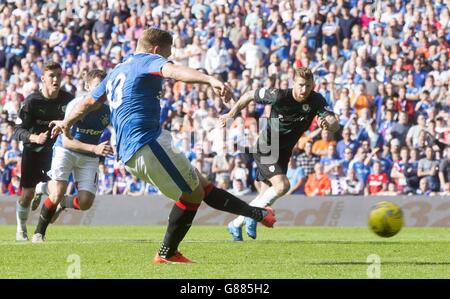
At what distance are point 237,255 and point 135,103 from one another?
2823 mm

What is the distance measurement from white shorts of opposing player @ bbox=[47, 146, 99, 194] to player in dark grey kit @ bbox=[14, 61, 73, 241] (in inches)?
15.4

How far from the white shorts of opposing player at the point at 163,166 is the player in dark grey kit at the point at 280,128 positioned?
4.07 metres

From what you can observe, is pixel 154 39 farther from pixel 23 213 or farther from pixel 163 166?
pixel 23 213

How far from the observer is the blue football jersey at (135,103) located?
1099 cm

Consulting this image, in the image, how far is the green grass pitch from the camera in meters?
10.7

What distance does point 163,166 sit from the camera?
11.0m

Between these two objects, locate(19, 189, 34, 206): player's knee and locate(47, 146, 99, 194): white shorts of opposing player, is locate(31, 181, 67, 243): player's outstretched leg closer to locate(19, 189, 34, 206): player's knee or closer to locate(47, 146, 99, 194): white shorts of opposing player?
locate(47, 146, 99, 194): white shorts of opposing player

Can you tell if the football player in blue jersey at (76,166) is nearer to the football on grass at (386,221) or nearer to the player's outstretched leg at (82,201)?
the player's outstretched leg at (82,201)

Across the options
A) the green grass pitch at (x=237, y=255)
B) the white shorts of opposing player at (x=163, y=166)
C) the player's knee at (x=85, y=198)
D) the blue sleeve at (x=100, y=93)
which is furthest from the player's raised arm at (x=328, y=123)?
the blue sleeve at (x=100, y=93)

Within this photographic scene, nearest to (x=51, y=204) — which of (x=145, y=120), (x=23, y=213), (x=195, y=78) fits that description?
(x=23, y=213)

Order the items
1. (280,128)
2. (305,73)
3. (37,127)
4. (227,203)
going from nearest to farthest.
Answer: (227,203), (305,73), (280,128), (37,127)

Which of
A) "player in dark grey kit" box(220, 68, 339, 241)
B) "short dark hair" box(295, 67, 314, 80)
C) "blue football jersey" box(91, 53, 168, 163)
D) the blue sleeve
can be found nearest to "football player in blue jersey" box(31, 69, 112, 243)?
"player in dark grey kit" box(220, 68, 339, 241)

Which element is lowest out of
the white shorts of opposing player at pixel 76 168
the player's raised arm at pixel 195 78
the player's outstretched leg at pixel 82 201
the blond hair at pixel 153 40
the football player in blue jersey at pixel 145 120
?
the player's outstretched leg at pixel 82 201

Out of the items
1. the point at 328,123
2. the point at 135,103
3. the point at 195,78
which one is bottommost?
the point at 328,123
